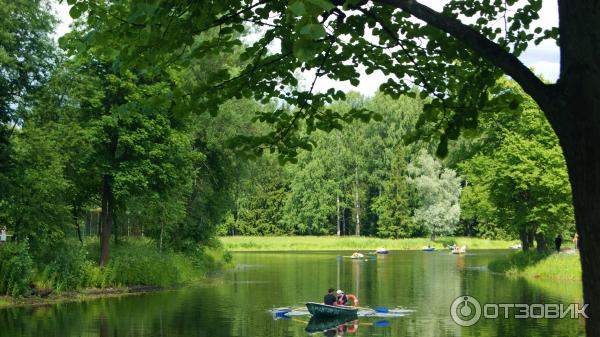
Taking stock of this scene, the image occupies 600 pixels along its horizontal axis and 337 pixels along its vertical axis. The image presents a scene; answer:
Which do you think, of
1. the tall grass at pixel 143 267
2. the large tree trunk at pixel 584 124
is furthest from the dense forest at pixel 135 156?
the large tree trunk at pixel 584 124

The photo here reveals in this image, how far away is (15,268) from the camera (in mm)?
29453

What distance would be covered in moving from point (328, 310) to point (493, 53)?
23534mm

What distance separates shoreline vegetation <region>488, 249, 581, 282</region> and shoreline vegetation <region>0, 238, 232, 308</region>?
20.0m

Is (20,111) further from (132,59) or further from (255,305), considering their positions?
(132,59)

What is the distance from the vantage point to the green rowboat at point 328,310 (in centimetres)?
2859

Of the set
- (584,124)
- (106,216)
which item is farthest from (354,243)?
(584,124)

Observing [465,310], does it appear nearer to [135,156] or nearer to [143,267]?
[143,267]

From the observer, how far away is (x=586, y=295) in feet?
18.6

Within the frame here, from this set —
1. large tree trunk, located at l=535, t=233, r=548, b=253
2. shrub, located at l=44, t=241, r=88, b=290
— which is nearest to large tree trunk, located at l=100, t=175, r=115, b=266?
shrub, located at l=44, t=241, r=88, b=290

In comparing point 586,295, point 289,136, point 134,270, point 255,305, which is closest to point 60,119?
point 134,270

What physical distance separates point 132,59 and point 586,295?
4.82 meters

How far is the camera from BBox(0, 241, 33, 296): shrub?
29.5 metres

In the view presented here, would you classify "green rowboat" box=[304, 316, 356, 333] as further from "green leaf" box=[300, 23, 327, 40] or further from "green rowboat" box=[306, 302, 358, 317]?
"green leaf" box=[300, 23, 327, 40]

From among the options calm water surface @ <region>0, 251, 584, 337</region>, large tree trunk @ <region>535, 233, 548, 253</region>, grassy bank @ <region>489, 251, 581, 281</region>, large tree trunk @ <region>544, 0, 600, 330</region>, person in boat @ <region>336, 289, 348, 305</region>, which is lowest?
calm water surface @ <region>0, 251, 584, 337</region>
